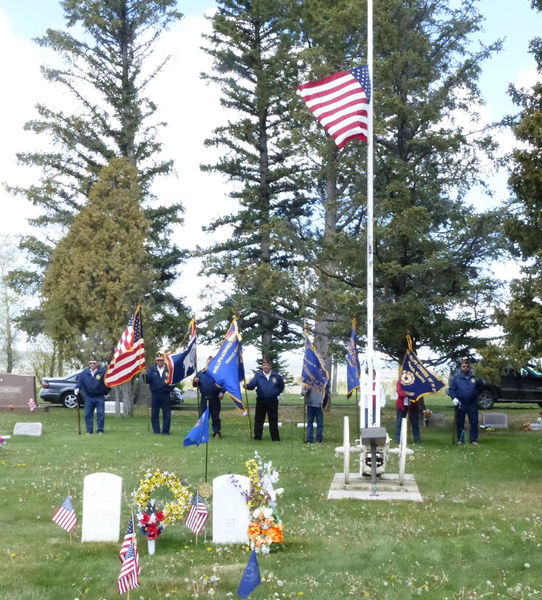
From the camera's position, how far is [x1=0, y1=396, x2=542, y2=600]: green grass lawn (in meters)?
7.65

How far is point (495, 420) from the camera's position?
2322 centimetres

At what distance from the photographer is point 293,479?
13125 mm

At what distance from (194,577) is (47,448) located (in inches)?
391

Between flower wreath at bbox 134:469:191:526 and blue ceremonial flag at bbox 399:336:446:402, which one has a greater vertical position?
blue ceremonial flag at bbox 399:336:446:402

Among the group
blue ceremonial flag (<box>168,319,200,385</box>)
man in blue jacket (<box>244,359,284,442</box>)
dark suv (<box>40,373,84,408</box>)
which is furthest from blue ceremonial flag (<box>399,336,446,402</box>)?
dark suv (<box>40,373,84,408</box>)

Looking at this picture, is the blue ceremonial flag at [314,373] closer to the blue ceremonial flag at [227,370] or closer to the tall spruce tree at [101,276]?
the blue ceremonial flag at [227,370]

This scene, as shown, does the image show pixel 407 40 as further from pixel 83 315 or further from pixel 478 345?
pixel 83 315

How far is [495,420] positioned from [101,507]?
16.4m

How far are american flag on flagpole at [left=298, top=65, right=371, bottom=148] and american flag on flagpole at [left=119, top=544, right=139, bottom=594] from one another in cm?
771

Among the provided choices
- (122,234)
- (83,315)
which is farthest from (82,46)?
(83,315)

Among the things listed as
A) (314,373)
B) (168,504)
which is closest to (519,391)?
(314,373)

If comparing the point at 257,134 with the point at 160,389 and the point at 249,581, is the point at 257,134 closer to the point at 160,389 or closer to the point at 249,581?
the point at 160,389

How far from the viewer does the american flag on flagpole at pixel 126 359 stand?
65.3ft

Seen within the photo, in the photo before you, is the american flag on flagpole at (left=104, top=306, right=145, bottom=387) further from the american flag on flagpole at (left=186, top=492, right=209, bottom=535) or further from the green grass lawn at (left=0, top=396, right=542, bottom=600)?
the american flag on flagpole at (left=186, top=492, right=209, bottom=535)
